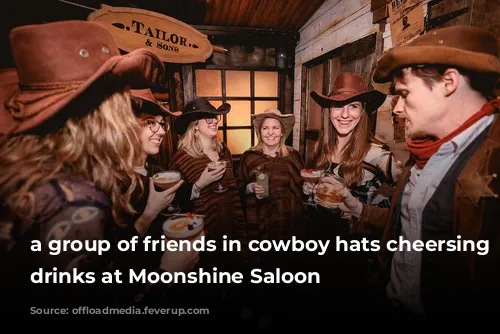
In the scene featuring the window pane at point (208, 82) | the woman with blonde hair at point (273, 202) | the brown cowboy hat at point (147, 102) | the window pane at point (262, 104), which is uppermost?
the window pane at point (208, 82)

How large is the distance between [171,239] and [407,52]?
2.00m

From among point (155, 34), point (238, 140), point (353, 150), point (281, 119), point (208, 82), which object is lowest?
point (353, 150)

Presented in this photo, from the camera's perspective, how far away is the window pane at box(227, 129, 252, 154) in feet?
19.0

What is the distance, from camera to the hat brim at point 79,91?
1091 millimetres

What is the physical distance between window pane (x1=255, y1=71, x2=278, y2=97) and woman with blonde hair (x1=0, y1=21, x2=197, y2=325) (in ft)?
14.8

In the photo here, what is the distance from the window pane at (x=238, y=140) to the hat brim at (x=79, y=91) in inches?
168

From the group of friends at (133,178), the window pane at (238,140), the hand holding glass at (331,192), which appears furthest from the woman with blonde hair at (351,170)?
the window pane at (238,140)

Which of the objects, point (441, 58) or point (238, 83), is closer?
point (441, 58)

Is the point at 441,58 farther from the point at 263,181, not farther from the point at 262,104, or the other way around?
the point at 262,104

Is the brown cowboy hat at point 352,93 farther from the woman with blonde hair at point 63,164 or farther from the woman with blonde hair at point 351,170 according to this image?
the woman with blonde hair at point 63,164

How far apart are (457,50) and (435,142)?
1.77 ft

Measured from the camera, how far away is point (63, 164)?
1113 millimetres

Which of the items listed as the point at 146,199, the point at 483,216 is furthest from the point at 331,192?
the point at 146,199

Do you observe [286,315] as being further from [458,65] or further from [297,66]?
[297,66]
